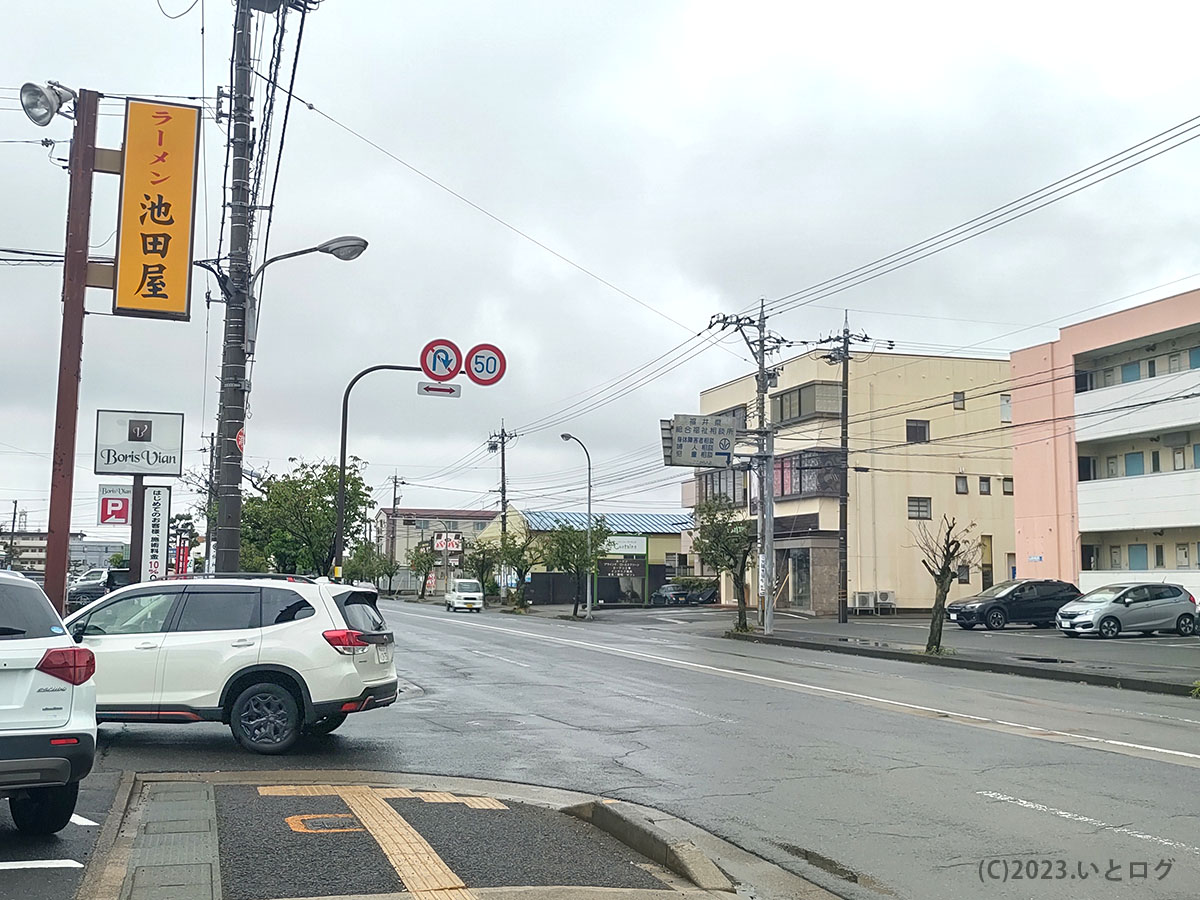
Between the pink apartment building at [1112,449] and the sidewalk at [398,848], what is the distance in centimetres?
3664

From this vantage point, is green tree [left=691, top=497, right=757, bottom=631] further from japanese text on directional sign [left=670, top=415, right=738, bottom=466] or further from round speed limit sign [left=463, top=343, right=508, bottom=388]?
round speed limit sign [left=463, top=343, right=508, bottom=388]

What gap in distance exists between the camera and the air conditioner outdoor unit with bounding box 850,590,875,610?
53.3m

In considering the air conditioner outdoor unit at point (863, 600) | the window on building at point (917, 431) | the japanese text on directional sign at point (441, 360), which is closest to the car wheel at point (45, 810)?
the japanese text on directional sign at point (441, 360)

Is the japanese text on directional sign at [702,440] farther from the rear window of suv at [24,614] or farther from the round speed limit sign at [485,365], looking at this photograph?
the rear window of suv at [24,614]

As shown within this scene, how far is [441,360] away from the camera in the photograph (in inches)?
758

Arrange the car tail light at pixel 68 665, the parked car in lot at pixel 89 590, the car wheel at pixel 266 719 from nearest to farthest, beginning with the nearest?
the car tail light at pixel 68 665 → the car wheel at pixel 266 719 → the parked car in lot at pixel 89 590

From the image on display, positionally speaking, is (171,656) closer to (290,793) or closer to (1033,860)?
(290,793)

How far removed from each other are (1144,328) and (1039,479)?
7850 millimetres

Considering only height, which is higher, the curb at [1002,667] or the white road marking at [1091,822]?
the white road marking at [1091,822]

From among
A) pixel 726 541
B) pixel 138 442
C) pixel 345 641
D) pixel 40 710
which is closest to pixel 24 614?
pixel 40 710

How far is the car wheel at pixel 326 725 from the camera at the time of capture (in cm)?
1183

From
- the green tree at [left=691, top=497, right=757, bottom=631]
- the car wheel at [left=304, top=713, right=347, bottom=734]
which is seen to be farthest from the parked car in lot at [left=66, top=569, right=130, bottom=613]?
the car wheel at [left=304, top=713, right=347, bottom=734]

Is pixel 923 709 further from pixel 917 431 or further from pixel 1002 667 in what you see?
pixel 917 431

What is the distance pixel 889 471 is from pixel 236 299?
4390 centimetres
